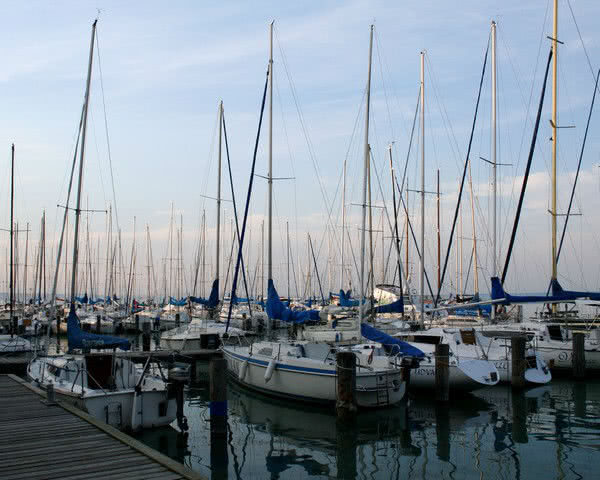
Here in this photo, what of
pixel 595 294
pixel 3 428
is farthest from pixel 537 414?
pixel 3 428

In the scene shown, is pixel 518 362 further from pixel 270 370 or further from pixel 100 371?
pixel 100 371

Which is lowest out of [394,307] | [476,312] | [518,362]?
[518,362]

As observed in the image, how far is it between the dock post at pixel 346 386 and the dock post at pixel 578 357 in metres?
13.1

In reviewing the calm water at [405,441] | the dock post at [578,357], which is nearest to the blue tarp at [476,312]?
the dock post at [578,357]

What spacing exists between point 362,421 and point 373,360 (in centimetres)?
272

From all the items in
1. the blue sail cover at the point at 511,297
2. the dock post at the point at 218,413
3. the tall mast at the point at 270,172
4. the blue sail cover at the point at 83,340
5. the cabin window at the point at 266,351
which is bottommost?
the dock post at the point at 218,413

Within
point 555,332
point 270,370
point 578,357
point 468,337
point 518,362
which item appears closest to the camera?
point 270,370

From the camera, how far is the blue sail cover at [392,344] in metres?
21.8

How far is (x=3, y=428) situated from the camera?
12.6 meters

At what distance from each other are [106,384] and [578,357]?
19859 millimetres

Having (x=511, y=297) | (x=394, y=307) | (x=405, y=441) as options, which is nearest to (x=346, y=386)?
(x=405, y=441)

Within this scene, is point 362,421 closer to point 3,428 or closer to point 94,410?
point 94,410

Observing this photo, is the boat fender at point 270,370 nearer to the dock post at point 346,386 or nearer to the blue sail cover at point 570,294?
the dock post at point 346,386

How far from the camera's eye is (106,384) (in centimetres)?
1784
